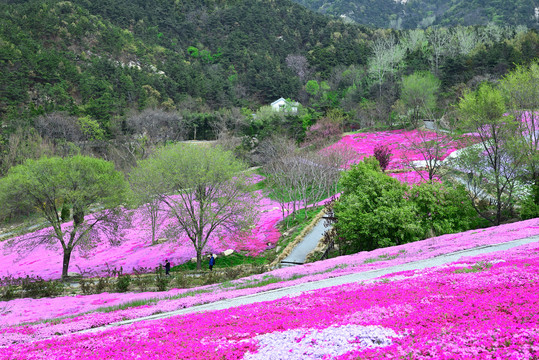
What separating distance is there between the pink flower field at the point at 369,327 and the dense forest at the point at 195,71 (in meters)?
46.2

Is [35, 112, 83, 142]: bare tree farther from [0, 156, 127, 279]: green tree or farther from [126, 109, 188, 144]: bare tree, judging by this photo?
[0, 156, 127, 279]: green tree

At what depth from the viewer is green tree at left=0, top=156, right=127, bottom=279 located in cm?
2355

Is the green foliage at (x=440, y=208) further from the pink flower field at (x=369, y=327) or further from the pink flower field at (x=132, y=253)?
the pink flower field at (x=132, y=253)

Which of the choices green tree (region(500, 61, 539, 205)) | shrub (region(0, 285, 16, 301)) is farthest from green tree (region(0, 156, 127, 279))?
green tree (region(500, 61, 539, 205))

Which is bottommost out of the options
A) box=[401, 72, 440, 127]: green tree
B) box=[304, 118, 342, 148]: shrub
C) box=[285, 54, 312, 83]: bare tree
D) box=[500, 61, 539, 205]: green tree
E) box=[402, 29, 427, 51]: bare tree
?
box=[500, 61, 539, 205]: green tree

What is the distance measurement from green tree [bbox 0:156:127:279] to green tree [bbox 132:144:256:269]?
3.23 metres

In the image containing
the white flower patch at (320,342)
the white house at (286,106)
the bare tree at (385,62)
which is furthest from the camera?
the white house at (286,106)

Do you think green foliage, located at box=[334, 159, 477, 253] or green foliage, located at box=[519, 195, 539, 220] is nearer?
green foliage, located at box=[334, 159, 477, 253]

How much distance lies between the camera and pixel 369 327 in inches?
257

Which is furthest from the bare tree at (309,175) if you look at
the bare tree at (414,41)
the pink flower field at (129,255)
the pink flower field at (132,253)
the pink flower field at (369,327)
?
the bare tree at (414,41)

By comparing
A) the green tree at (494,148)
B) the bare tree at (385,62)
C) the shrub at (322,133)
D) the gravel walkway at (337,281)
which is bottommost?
the gravel walkway at (337,281)

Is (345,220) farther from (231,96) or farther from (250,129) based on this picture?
(231,96)

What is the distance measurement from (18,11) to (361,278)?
4437 inches

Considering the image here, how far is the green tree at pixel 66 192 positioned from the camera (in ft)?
77.3
